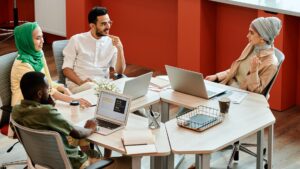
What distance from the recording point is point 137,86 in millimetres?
5047

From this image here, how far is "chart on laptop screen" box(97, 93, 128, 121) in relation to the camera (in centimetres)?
464

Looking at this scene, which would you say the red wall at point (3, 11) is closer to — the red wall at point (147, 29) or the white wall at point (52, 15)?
the white wall at point (52, 15)

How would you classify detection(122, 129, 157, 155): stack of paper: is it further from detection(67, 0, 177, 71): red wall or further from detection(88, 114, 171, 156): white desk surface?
detection(67, 0, 177, 71): red wall

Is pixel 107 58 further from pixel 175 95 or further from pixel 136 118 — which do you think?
pixel 136 118

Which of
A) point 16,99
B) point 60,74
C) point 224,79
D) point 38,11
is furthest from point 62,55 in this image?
point 38,11

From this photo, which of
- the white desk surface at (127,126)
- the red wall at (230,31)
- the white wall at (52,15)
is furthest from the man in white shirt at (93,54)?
the white wall at (52,15)

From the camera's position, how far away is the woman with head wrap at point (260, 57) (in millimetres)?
5391

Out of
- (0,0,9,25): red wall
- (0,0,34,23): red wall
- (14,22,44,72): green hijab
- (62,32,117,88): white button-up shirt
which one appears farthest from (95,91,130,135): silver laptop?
(0,0,9,25): red wall

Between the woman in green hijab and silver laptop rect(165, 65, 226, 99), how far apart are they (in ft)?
2.66

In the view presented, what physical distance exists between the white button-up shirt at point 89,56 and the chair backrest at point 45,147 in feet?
5.22

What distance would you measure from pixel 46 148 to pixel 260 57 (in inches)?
80.4

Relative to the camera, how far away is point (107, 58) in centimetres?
608

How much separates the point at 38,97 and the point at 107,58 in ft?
5.93

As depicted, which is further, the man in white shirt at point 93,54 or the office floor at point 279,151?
the man in white shirt at point 93,54
